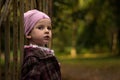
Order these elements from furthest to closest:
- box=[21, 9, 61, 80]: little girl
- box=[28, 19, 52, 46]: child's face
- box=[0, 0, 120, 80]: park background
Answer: box=[0, 0, 120, 80]: park background, box=[28, 19, 52, 46]: child's face, box=[21, 9, 61, 80]: little girl

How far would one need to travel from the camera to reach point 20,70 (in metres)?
3.30

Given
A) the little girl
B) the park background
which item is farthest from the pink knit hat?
the park background

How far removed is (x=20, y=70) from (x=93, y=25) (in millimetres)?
20111

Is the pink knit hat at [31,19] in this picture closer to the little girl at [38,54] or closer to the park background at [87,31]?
the little girl at [38,54]

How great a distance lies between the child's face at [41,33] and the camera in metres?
3.36

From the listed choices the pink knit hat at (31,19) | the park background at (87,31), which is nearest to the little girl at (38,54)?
the pink knit hat at (31,19)

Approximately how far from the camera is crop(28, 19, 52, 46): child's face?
3.36 m

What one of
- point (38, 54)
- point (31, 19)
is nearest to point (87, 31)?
point (31, 19)

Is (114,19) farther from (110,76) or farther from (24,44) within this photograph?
(24,44)

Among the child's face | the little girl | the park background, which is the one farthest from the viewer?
the park background

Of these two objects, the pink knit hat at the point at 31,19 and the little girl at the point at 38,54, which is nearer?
the little girl at the point at 38,54

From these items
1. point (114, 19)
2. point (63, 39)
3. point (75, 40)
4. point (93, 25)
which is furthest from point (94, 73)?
point (63, 39)

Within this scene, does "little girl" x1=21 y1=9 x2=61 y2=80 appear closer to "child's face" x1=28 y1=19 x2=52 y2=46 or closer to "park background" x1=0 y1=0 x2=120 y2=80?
"child's face" x1=28 y1=19 x2=52 y2=46

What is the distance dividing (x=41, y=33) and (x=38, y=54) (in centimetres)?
19
